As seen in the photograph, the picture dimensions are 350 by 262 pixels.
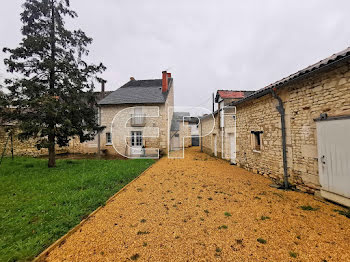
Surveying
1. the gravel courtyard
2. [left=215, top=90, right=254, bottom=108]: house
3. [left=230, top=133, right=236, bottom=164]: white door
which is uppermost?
[left=215, top=90, right=254, bottom=108]: house

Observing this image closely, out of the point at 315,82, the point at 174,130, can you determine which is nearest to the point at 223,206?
the point at 315,82

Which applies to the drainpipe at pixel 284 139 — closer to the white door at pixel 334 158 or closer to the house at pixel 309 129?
the house at pixel 309 129

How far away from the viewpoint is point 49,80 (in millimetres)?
7781

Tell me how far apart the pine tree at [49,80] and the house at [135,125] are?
13.2 ft

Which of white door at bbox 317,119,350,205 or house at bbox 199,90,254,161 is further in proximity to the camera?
house at bbox 199,90,254,161

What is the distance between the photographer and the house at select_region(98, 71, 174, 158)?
40.7ft

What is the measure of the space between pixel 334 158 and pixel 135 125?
11691 millimetres

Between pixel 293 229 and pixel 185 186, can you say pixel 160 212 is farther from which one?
pixel 293 229

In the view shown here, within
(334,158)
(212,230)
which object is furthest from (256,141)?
(212,230)

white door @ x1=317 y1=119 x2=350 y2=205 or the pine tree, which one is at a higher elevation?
the pine tree

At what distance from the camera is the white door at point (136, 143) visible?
1256 centimetres

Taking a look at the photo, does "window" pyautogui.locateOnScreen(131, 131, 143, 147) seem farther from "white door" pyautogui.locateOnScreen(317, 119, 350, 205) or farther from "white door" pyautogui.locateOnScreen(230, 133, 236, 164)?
"white door" pyautogui.locateOnScreen(317, 119, 350, 205)

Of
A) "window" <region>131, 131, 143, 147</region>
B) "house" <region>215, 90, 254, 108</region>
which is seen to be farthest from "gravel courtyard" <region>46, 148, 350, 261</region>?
"window" <region>131, 131, 143, 147</region>

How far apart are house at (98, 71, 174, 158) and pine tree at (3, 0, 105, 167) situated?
13.2 feet
